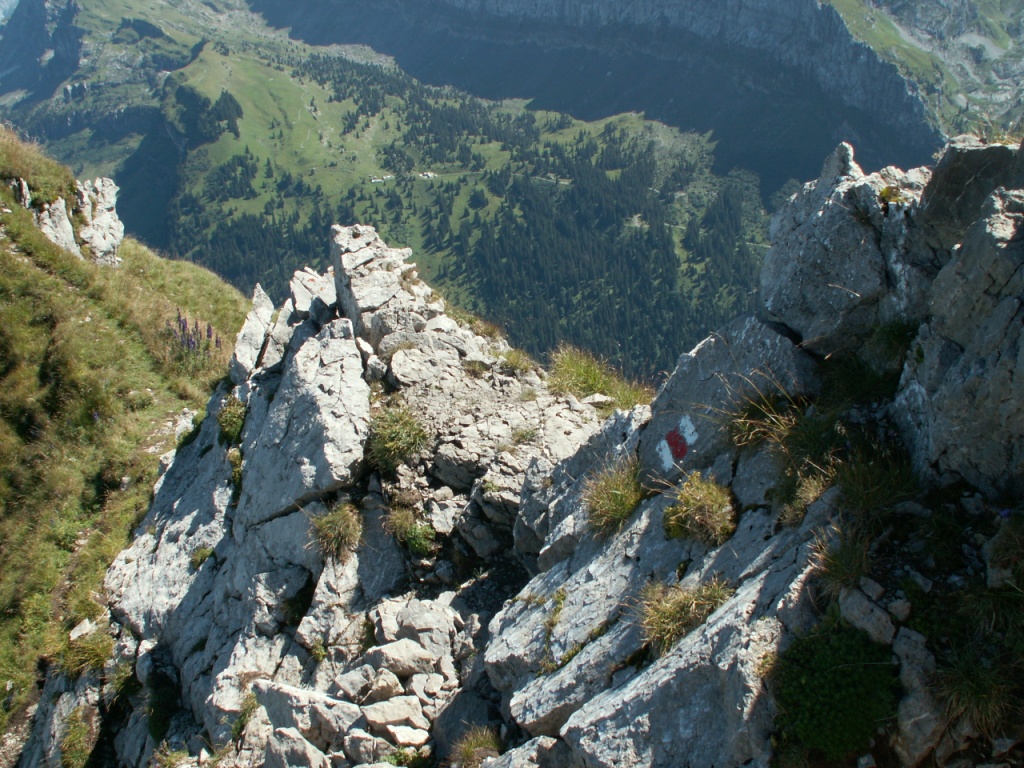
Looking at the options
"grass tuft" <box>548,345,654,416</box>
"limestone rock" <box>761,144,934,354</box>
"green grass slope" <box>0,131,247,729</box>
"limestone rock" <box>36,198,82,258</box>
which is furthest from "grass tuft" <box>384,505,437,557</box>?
"limestone rock" <box>36,198,82,258</box>

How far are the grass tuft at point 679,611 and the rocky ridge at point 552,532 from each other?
168 mm

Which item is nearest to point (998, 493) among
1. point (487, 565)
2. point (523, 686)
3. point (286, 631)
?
point (523, 686)

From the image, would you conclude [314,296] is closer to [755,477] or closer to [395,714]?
[395,714]

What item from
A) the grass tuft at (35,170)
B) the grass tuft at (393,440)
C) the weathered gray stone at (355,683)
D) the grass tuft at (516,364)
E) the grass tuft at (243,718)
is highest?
the grass tuft at (516,364)

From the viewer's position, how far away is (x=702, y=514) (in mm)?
8531

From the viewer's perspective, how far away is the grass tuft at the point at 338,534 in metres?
12.5

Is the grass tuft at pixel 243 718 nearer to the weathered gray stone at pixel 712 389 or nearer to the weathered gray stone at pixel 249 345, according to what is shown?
the weathered gray stone at pixel 712 389

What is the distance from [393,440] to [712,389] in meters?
6.38

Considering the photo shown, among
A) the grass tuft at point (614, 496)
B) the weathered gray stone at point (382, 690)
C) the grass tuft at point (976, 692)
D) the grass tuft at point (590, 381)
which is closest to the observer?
the grass tuft at point (976, 692)

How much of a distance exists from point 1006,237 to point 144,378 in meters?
23.2

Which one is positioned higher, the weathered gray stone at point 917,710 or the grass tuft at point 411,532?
the weathered gray stone at point 917,710

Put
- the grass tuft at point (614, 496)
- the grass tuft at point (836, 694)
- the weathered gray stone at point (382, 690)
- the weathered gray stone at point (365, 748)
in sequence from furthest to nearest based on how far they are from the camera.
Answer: the grass tuft at point (614, 496) → the weathered gray stone at point (382, 690) → the weathered gray stone at point (365, 748) → the grass tuft at point (836, 694)

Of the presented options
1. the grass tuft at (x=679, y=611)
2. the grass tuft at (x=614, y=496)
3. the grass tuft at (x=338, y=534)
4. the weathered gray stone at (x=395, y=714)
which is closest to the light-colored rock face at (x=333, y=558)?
the weathered gray stone at (x=395, y=714)

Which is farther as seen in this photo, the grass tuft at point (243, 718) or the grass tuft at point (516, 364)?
the grass tuft at point (516, 364)
